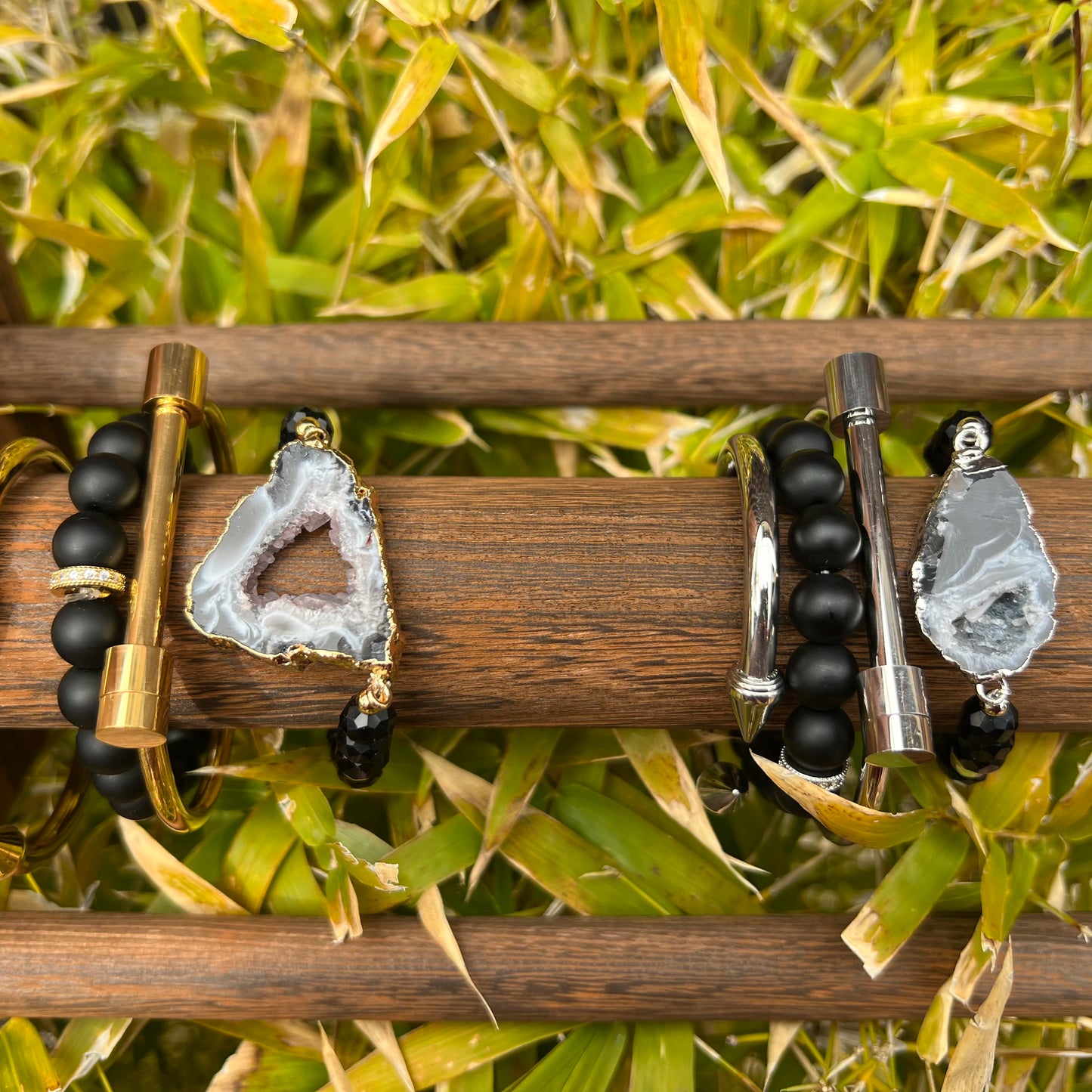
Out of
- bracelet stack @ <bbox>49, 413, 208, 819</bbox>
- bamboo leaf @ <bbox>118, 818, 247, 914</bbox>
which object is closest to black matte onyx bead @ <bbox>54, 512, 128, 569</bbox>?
bracelet stack @ <bbox>49, 413, 208, 819</bbox>

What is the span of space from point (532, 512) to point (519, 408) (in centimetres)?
18

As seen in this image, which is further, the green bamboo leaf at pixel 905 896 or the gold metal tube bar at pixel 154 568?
the green bamboo leaf at pixel 905 896

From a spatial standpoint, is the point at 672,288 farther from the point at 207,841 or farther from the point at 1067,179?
the point at 207,841

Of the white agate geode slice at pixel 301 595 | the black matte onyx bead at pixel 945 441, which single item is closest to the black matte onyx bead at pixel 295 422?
the white agate geode slice at pixel 301 595

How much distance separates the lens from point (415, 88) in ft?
1.81

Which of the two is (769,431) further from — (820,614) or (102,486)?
(102,486)

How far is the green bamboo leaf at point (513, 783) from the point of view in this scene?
0.55 metres

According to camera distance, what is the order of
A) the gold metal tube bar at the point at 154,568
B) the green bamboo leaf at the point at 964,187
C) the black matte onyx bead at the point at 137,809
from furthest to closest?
1. the green bamboo leaf at the point at 964,187
2. the black matte onyx bead at the point at 137,809
3. the gold metal tube bar at the point at 154,568

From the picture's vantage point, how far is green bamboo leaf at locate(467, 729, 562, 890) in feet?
1.79

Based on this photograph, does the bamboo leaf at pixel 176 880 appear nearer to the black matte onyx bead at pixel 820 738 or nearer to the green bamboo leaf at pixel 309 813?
the green bamboo leaf at pixel 309 813

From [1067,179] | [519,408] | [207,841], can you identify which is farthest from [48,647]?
[1067,179]

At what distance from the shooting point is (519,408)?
612mm

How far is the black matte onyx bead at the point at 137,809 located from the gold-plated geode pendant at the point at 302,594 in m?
0.14

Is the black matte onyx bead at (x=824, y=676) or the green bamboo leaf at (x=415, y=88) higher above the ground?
the green bamboo leaf at (x=415, y=88)
